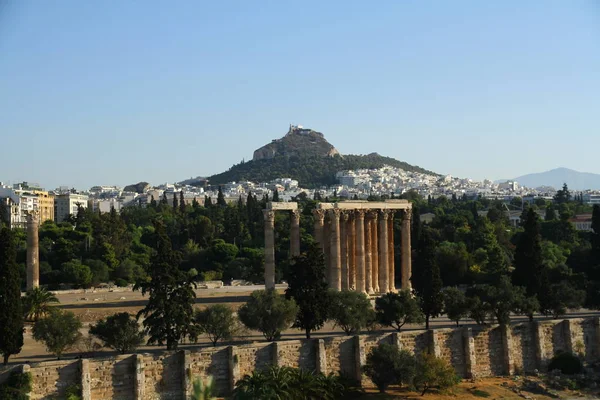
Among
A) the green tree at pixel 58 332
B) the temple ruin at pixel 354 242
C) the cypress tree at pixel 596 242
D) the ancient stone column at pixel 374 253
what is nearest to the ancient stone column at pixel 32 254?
the temple ruin at pixel 354 242

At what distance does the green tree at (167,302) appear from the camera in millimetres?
33844

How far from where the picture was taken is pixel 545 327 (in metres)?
40.2

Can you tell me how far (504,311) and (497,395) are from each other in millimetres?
5095

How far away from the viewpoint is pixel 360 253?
4969 centimetres

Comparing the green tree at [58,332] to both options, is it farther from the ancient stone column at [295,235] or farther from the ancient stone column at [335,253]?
the ancient stone column at [295,235]

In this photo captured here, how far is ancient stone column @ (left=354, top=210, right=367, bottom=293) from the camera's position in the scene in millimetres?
49400

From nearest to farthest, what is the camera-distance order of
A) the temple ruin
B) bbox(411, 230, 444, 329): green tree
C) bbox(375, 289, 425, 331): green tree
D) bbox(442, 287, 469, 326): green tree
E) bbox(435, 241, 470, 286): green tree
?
bbox(375, 289, 425, 331): green tree
bbox(442, 287, 469, 326): green tree
bbox(411, 230, 444, 329): green tree
the temple ruin
bbox(435, 241, 470, 286): green tree

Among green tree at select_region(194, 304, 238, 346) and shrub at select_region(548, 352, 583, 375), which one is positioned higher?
green tree at select_region(194, 304, 238, 346)

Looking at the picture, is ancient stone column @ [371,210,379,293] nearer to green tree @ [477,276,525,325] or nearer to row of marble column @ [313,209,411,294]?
row of marble column @ [313,209,411,294]

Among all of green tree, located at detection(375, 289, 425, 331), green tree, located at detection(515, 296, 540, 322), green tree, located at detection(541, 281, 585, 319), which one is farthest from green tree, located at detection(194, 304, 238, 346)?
green tree, located at detection(541, 281, 585, 319)

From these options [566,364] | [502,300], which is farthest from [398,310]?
[566,364]

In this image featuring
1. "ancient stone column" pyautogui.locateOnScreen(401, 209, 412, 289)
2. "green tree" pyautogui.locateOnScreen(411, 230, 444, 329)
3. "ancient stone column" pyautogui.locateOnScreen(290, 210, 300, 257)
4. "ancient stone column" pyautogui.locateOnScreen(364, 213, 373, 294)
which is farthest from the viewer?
"ancient stone column" pyautogui.locateOnScreen(401, 209, 412, 289)

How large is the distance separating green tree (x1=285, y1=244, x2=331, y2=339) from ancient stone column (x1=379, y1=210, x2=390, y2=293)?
12.8m

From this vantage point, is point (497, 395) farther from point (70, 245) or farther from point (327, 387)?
point (70, 245)
